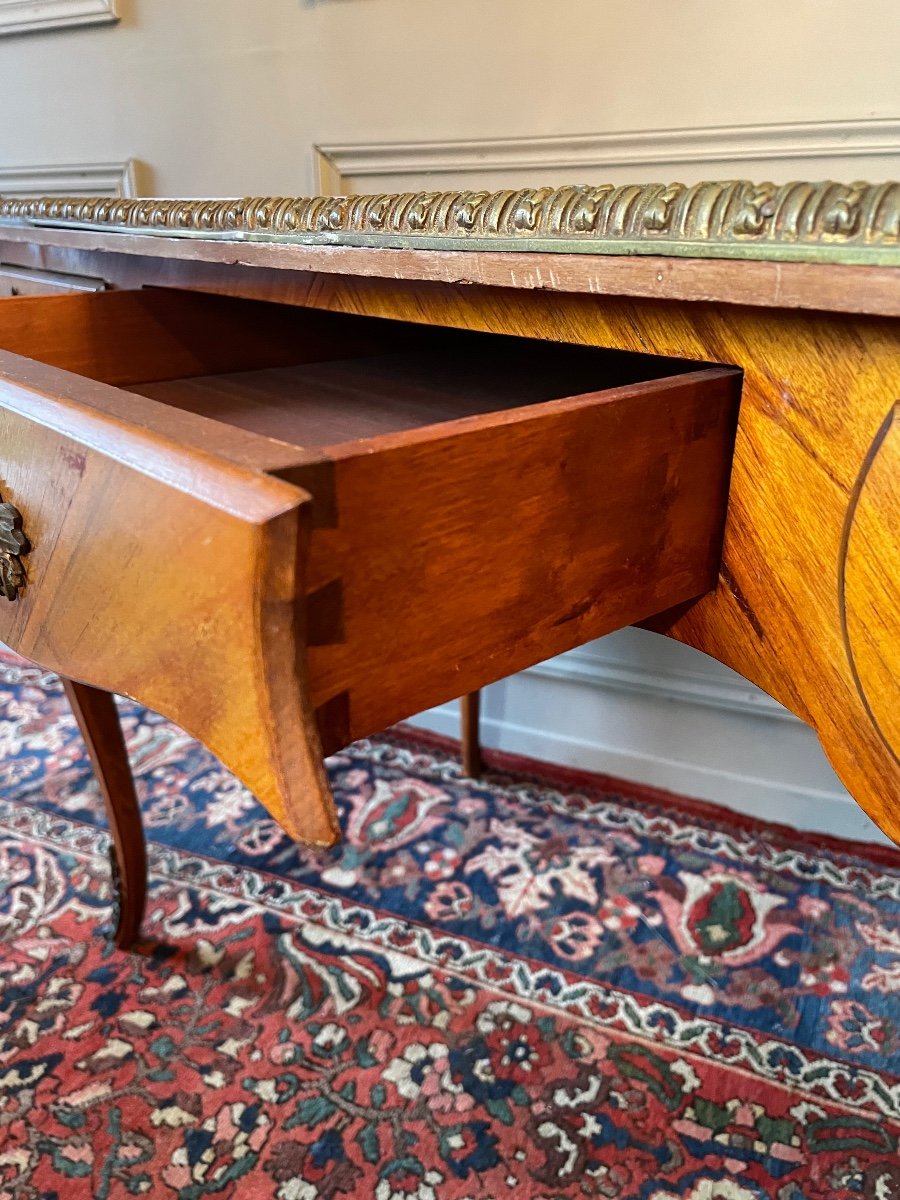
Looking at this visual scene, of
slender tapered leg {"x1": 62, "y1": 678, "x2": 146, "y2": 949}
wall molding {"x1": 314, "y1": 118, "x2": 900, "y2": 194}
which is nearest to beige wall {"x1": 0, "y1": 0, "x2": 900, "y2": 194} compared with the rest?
wall molding {"x1": 314, "y1": 118, "x2": 900, "y2": 194}

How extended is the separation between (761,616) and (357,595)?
0.67ft

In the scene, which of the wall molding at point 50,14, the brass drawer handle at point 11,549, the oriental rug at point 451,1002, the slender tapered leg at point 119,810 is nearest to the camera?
the brass drawer handle at point 11,549

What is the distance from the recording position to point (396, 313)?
50cm

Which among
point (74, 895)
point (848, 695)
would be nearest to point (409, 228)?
point (848, 695)

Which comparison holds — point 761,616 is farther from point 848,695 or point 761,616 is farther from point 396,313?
point 396,313

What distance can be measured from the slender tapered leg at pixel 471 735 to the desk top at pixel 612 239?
2.18 feet

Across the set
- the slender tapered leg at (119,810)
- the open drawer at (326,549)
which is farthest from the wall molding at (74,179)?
the open drawer at (326,549)

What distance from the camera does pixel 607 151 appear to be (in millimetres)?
868

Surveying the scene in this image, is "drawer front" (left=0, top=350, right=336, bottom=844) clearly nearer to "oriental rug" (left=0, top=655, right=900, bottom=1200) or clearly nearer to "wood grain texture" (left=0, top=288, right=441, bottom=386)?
"wood grain texture" (left=0, top=288, right=441, bottom=386)

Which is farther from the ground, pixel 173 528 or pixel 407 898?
pixel 173 528

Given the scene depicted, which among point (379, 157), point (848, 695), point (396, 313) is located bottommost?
point (848, 695)

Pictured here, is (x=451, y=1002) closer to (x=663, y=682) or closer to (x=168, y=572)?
(x=663, y=682)

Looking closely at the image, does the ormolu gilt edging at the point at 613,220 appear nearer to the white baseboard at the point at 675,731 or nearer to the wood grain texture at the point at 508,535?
the wood grain texture at the point at 508,535

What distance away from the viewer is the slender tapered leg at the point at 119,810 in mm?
833
